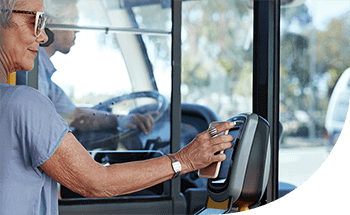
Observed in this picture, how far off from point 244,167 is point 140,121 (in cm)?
138

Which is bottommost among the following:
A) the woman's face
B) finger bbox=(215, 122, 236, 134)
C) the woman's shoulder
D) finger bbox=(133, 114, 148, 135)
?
finger bbox=(133, 114, 148, 135)

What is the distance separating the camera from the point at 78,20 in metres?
2.27

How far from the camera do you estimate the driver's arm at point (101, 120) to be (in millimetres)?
2299

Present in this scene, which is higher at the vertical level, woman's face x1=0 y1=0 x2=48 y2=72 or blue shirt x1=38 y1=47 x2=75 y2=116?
woman's face x1=0 y1=0 x2=48 y2=72

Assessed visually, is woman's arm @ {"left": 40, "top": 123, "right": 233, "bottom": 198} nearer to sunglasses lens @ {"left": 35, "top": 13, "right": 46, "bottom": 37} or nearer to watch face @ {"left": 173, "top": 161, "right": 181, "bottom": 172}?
watch face @ {"left": 173, "top": 161, "right": 181, "bottom": 172}

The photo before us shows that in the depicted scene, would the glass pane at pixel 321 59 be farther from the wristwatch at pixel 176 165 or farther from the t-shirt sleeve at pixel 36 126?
the t-shirt sleeve at pixel 36 126

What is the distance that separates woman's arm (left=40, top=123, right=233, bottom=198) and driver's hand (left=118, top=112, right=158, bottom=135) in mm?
1333

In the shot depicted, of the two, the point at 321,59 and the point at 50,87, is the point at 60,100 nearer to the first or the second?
the point at 50,87

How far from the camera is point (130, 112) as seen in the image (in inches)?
93.9

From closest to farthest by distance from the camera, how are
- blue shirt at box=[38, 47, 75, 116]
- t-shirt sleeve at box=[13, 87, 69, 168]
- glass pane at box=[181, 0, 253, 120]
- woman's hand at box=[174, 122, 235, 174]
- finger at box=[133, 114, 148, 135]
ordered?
t-shirt sleeve at box=[13, 87, 69, 168] < woman's hand at box=[174, 122, 235, 174] < blue shirt at box=[38, 47, 75, 116] < finger at box=[133, 114, 148, 135] < glass pane at box=[181, 0, 253, 120]

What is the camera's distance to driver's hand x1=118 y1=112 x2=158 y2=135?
2.38 metres

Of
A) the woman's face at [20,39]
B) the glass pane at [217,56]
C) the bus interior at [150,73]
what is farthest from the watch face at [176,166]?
the glass pane at [217,56]

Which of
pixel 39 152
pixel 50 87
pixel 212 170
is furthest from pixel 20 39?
pixel 50 87

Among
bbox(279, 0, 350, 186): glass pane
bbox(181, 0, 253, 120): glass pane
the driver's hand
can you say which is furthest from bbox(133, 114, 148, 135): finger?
bbox(181, 0, 253, 120): glass pane
